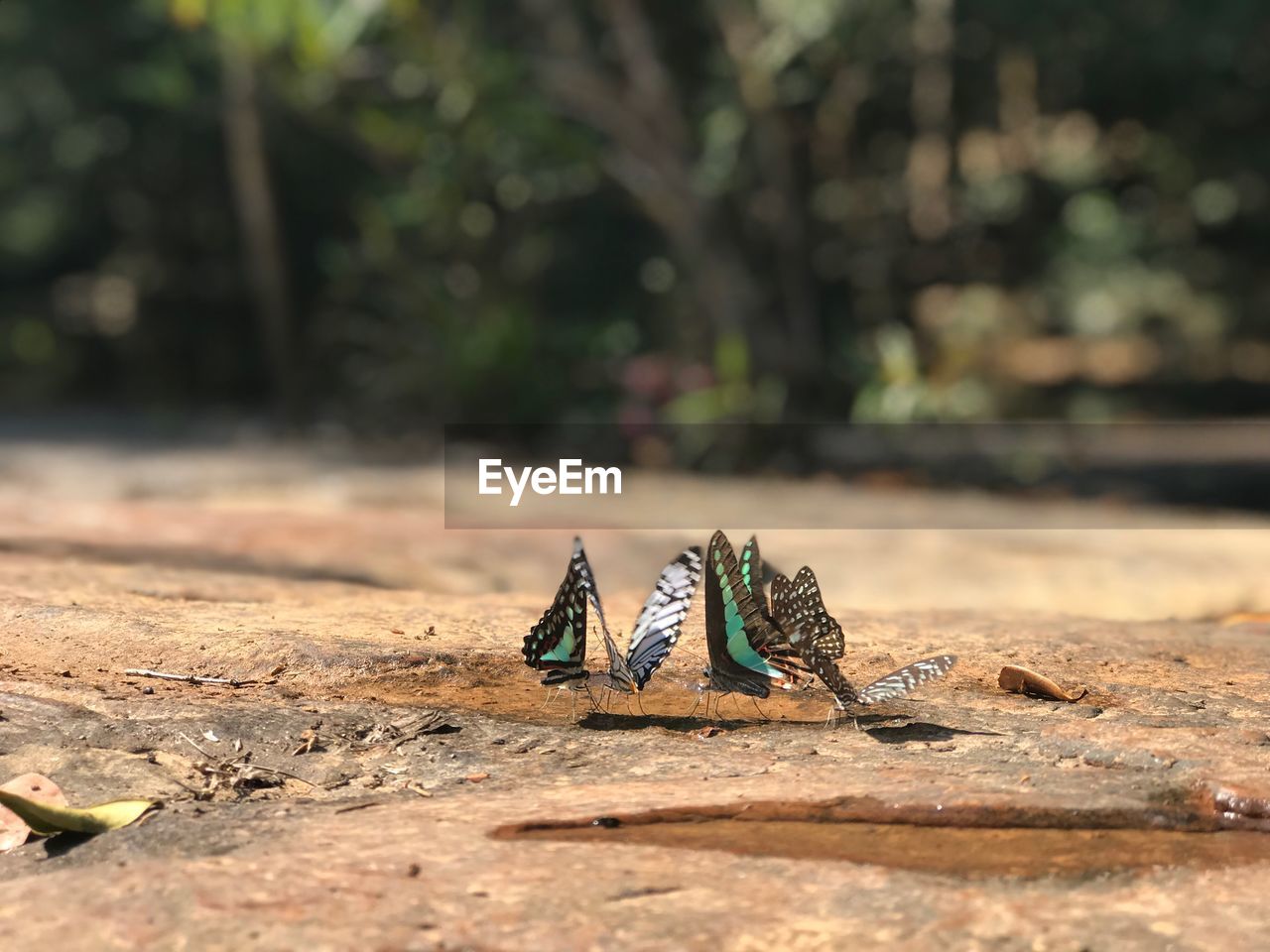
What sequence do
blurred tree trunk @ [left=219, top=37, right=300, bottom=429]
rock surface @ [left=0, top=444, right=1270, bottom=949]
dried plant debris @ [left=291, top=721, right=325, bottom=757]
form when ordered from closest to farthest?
rock surface @ [left=0, top=444, right=1270, bottom=949] → dried plant debris @ [left=291, top=721, right=325, bottom=757] → blurred tree trunk @ [left=219, top=37, right=300, bottom=429]

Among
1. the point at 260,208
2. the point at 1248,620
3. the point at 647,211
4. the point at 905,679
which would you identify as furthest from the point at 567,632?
the point at 260,208

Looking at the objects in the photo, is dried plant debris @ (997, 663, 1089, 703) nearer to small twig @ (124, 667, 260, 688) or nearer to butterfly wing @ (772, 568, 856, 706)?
butterfly wing @ (772, 568, 856, 706)

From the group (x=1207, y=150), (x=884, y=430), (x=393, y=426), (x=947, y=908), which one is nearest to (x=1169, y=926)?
(x=947, y=908)

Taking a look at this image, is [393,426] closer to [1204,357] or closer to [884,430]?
[884,430]

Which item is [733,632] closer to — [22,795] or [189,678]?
[189,678]

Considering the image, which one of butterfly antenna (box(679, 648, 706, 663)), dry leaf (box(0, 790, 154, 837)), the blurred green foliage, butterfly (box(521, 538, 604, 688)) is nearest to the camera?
dry leaf (box(0, 790, 154, 837))

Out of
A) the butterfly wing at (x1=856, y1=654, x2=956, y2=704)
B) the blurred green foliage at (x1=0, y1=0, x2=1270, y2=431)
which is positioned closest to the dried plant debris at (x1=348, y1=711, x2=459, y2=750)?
the butterfly wing at (x1=856, y1=654, x2=956, y2=704)
